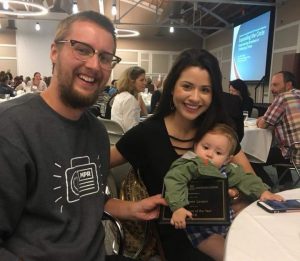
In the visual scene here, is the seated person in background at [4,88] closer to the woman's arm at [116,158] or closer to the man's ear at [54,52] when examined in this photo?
the woman's arm at [116,158]

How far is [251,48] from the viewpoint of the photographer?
9.74 metres

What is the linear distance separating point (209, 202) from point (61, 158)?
1.89 ft

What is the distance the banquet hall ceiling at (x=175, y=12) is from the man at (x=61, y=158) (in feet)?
25.9

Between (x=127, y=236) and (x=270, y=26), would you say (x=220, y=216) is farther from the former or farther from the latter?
(x=270, y=26)

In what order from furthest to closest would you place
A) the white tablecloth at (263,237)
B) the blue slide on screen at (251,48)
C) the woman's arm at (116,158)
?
the blue slide on screen at (251,48) < the woman's arm at (116,158) < the white tablecloth at (263,237)

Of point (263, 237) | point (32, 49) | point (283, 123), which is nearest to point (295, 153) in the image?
point (283, 123)

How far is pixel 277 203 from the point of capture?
1.27 metres

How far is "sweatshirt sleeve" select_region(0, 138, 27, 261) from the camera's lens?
964 mm

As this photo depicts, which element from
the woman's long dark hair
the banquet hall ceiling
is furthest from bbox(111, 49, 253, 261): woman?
the banquet hall ceiling

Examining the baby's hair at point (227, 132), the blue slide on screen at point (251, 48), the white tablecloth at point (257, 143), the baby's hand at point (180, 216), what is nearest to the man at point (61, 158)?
the baby's hand at point (180, 216)

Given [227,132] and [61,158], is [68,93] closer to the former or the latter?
[61,158]

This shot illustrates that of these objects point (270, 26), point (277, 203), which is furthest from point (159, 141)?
point (270, 26)

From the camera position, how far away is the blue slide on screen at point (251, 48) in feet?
29.7

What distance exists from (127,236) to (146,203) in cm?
30
